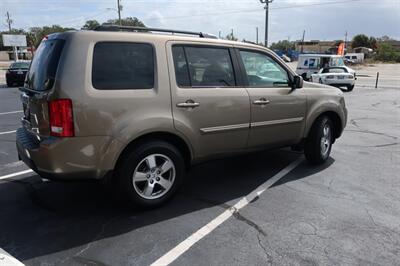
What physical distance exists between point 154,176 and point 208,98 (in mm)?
1052

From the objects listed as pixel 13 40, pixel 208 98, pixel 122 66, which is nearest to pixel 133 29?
pixel 122 66

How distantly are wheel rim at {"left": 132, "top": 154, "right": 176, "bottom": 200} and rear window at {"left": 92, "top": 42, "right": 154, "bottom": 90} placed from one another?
79 centimetres

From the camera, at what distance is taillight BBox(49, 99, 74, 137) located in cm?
338

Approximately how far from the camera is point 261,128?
485 cm

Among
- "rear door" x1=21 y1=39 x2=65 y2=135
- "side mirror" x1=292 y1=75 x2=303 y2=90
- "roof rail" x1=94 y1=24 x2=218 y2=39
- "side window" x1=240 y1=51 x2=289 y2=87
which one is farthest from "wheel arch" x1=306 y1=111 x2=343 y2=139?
"rear door" x1=21 y1=39 x2=65 y2=135

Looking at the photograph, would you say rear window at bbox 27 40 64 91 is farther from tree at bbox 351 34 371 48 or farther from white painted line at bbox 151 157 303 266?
tree at bbox 351 34 371 48

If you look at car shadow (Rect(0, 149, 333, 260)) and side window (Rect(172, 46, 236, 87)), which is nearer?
car shadow (Rect(0, 149, 333, 260))

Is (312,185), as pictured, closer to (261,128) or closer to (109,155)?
(261,128)

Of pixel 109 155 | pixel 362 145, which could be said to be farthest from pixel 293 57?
pixel 109 155

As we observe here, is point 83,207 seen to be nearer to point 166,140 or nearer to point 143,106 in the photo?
point 166,140

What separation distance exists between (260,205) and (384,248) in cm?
134

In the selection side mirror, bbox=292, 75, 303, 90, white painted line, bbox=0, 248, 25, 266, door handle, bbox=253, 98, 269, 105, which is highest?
side mirror, bbox=292, 75, 303, 90

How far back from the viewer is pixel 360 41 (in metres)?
117

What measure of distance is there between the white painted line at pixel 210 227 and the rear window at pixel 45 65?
1.87 meters
